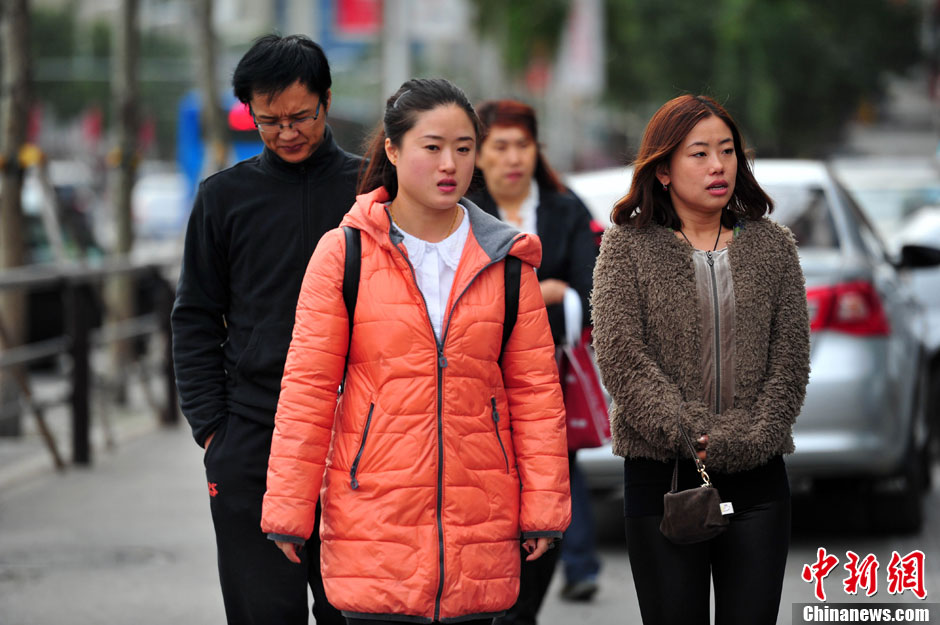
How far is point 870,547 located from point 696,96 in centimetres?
411

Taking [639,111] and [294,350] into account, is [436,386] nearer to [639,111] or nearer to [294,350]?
[294,350]

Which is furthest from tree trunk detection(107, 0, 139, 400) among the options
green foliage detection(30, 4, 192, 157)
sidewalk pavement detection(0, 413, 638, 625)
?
green foliage detection(30, 4, 192, 157)

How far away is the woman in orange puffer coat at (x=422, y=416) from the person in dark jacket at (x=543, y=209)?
1468mm

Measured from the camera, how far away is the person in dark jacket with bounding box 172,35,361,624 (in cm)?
400

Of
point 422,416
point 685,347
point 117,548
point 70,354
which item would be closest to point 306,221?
point 422,416

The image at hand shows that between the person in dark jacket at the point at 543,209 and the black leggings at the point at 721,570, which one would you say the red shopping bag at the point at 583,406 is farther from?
the black leggings at the point at 721,570

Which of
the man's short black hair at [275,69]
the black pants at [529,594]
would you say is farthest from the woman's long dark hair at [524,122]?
the man's short black hair at [275,69]

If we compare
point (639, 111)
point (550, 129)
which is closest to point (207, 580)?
point (639, 111)

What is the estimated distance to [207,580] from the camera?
6969 mm

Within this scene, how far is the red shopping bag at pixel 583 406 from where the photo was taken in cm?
497

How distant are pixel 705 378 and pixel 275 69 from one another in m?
1.34

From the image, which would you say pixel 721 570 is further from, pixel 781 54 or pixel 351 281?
pixel 781 54

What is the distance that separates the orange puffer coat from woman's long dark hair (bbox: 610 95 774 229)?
0.45 m

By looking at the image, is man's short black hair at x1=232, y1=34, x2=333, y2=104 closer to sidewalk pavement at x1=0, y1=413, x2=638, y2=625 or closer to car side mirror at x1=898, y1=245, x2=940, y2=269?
sidewalk pavement at x1=0, y1=413, x2=638, y2=625
